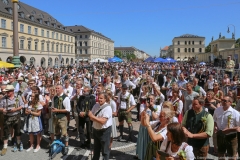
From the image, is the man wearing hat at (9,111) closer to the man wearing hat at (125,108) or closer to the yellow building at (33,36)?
the man wearing hat at (125,108)

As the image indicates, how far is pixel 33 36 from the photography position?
179 feet

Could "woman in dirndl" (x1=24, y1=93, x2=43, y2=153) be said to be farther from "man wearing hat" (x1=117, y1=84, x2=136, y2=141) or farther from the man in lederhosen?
"man wearing hat" (x1=117, y1=84, x2=136, y2=141)

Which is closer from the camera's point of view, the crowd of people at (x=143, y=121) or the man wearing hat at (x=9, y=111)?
the crowd of people at (x=143, y=121)

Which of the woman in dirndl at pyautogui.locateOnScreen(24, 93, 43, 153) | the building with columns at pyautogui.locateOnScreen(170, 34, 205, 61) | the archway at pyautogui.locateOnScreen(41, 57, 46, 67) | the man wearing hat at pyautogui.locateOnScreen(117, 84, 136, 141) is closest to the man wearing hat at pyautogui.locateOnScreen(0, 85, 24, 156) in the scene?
the woman in dirndl at pyautogui.locateOnScreen(24, 93, 43, 153)

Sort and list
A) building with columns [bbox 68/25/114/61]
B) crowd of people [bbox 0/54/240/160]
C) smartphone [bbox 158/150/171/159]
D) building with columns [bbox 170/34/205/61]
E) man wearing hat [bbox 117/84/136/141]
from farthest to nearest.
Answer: building with columns [bbox 170/34/205/61] < building with columns [bbox 68/25/114/61] < man wearing hat [bbox 117/84/136/141] < crowd of people [bbox 0/54/240/160] < smartphone [bbox 158/150/171/159]

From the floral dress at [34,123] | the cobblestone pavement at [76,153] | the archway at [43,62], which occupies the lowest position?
the cobblestone pavement at [76,153]

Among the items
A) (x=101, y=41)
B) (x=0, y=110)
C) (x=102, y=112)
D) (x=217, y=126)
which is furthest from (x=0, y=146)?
(x=101, y=41)

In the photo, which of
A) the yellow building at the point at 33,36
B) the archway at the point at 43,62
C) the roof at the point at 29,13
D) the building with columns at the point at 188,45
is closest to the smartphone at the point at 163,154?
the yellow building at the point at 33,36

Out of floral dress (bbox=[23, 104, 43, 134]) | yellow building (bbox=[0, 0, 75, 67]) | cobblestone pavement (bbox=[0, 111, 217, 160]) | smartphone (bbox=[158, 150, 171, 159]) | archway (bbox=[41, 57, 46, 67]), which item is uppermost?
yellow building (bbox=[0, 0, 75, 67])

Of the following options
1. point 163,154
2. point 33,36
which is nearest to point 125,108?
point 163,154

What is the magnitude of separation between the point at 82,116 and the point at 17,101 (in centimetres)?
195

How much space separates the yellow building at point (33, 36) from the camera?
1770 inches

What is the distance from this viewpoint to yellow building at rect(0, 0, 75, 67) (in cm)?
4497

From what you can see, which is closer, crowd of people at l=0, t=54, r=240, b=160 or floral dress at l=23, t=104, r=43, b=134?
crowd of people at l=0, t=54, r=240, b=160
